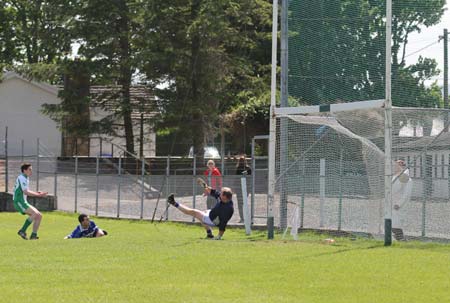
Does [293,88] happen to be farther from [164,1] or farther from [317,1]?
[164,1]

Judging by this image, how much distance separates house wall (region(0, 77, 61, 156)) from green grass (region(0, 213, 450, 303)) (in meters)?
33.9

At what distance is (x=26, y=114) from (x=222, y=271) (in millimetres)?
41477

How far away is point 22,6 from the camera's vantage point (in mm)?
66062

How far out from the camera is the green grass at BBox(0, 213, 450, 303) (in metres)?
10.0

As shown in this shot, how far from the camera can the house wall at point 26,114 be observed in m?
50.6

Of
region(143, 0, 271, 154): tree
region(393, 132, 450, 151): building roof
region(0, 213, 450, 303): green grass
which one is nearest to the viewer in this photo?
region(0, 213, 450, 303): green grass

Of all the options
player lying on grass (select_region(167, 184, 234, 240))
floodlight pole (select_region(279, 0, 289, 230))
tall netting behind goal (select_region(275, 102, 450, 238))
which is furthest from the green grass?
floodlight pole (select_region(279, 0, 289, 230))

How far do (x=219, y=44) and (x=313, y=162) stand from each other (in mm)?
21700

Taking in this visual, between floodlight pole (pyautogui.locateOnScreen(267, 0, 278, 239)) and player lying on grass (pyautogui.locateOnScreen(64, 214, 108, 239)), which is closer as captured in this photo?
floodlight pole (pyautogui.locateOnScreen(267, 0, 278, 239))

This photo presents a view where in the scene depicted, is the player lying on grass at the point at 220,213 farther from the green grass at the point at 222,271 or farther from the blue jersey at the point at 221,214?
the green grass at the point at 222,271

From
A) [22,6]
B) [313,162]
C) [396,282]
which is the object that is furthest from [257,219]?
[22,6]

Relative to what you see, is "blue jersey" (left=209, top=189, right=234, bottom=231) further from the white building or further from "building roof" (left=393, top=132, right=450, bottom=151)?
the white building

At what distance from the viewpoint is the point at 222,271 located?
12.0 meters

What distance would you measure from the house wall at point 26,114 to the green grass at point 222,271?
111 feet
